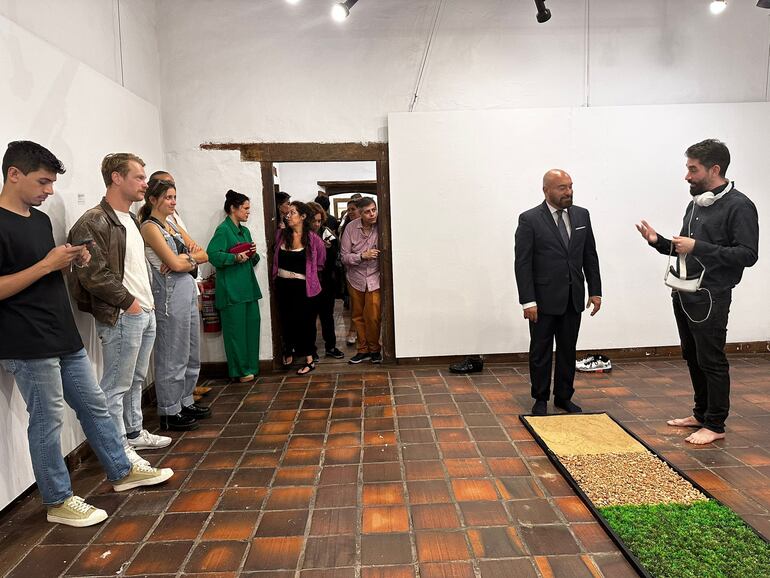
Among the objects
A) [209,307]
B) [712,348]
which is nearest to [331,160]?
[209,307]

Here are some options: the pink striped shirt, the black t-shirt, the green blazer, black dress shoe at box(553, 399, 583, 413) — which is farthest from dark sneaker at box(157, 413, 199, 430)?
black dress shoe at box(553, 399, 583, 413)

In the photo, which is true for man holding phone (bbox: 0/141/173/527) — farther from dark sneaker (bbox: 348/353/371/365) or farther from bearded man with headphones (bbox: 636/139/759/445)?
bearded man with headphones (bbox: 636/139/759/445)

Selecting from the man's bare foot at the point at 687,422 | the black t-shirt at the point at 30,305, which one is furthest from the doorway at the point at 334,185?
the black t-shirt at the point at 30,305

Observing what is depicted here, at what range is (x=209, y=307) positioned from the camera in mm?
5004

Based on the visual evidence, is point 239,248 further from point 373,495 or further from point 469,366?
point 373,495

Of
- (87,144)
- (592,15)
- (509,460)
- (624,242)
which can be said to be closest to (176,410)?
(87,144)

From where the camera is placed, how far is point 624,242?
203 inches

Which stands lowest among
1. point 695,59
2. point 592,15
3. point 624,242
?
point 624,242

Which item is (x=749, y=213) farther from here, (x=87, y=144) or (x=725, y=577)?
(x=87, y=144)

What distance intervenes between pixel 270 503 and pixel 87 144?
2.49 metres

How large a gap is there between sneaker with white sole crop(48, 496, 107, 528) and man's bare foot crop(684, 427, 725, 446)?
10.7 ft

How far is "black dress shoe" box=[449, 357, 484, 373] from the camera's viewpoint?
496 centimetres

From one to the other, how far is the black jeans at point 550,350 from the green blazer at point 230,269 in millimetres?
2495

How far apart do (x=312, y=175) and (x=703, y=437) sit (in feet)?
25.7
